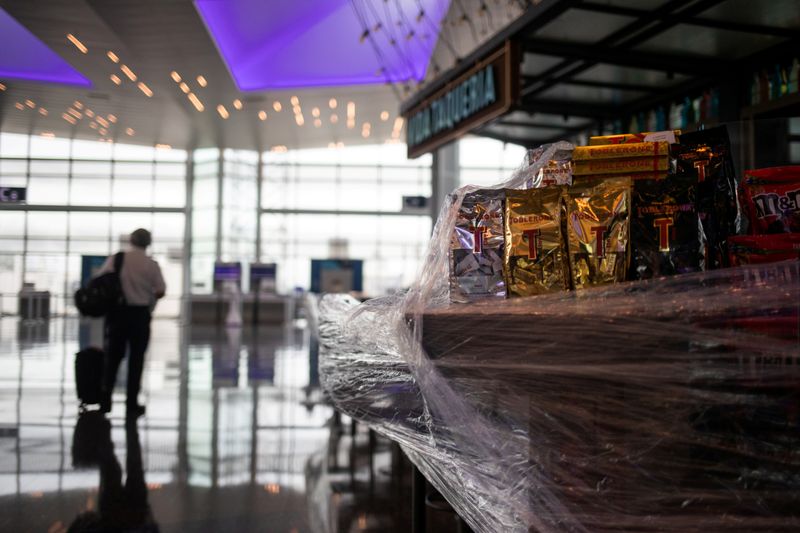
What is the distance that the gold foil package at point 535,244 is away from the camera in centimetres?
147

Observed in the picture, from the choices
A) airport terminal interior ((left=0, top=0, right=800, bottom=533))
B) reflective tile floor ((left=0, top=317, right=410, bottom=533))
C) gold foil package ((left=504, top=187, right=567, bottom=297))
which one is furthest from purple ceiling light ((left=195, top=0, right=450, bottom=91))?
gold foil package ((left=504, top=187, right=567, bottom=297))

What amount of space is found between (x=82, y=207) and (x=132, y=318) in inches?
744

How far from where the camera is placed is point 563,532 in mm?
1292

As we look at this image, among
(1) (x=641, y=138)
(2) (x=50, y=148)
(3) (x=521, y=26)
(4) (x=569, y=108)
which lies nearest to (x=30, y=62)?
(2) (x=50, y=148)

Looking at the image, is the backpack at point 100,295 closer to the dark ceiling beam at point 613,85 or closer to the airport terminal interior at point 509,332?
the airport terminal interior at point 509,332

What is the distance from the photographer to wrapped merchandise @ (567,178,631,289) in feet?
4.51

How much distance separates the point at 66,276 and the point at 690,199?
79.3 feet

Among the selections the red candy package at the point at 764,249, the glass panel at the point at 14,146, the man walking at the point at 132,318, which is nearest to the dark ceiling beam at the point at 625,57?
the man walking at the point at 132,318

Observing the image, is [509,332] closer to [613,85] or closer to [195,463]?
[195,463]

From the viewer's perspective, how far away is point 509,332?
1370mm

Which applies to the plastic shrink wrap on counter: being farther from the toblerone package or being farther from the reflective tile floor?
the reflective tile floor

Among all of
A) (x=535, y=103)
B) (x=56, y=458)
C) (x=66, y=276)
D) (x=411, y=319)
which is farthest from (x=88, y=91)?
(x=411, y=319)

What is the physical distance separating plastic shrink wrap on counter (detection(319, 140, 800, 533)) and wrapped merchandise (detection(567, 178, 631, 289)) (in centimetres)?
9

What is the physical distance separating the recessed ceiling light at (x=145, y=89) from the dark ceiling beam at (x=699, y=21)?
11436mm
